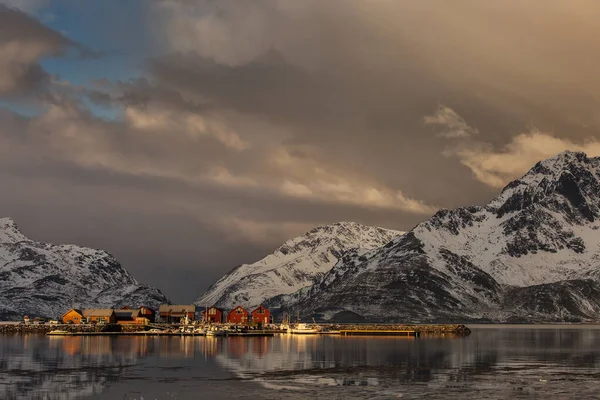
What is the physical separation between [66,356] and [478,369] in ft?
262

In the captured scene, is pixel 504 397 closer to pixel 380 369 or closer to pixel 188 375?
pixel 380 369

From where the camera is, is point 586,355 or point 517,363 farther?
point 586,355

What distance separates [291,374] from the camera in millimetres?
120938

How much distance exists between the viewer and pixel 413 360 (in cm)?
15375

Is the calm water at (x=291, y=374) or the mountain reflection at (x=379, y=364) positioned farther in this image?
the mountain reflection at (x=379, y=364)

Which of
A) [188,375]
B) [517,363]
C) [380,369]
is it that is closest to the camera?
[188,375]

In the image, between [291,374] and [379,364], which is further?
[379,364]

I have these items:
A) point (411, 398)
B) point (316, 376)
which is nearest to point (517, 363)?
point (316, 376)

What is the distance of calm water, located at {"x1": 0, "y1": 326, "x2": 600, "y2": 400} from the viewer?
323 ft

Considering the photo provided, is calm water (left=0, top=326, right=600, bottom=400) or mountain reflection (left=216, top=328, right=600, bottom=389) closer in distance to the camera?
calm water (left=0, top=326, right=600, bottom=400)

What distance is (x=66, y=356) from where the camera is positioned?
159 m

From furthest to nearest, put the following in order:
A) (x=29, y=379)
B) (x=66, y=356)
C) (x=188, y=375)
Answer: (x=66, y=356), (x=188, y=375), (x=29, y=379)

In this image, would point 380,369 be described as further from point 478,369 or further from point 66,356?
point 66,356

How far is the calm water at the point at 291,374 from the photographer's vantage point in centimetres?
9838
